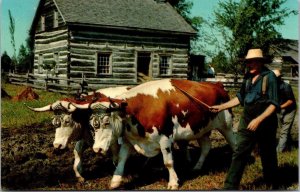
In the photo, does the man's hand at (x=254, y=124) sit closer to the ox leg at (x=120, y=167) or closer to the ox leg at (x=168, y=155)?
the ox leg at (x=168, y=155)

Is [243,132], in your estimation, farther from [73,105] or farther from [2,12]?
[2,12]

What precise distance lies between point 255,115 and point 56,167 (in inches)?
133

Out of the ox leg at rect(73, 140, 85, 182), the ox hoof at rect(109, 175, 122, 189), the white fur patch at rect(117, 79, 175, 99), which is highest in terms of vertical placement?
the white fur patch at rect(117, 79, 175, 99)

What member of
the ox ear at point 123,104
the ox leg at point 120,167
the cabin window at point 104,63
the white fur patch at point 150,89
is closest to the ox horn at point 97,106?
the ox ear at point 123,104

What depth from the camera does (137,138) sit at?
6184mm

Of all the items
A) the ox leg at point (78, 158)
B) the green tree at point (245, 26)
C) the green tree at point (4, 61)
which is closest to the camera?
the ox leg at point (78, 158)

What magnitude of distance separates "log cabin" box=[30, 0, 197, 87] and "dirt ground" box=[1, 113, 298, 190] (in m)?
10.8

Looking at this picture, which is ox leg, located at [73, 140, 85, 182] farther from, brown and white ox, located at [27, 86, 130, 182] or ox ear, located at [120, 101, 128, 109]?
ox ear, located at [120, 101, 128, 109]

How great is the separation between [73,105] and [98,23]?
13.6 meters

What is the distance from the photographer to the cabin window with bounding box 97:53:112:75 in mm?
20109

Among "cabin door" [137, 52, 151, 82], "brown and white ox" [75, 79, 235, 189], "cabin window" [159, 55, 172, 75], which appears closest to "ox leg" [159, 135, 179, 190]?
"brown and white ox" [75, 79, 235, 189]

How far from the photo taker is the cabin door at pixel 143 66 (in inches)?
842

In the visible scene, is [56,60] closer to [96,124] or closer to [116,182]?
[116,182]

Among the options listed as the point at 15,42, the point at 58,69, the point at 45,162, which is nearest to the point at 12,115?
the point at 15,42
